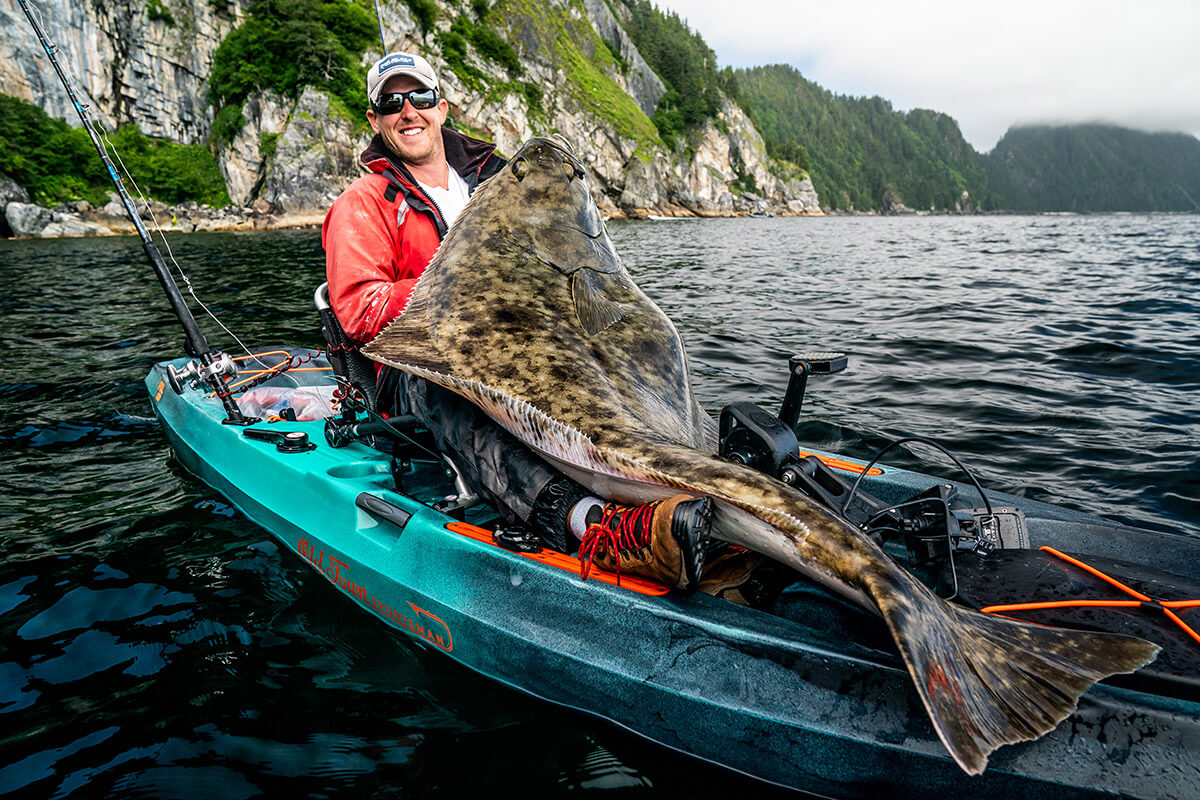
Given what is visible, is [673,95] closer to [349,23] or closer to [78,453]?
[349,23]

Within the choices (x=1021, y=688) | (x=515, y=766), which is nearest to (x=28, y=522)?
(x=515, y=766)

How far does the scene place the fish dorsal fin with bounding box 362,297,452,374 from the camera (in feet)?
9.04

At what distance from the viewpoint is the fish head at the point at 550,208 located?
3.22m

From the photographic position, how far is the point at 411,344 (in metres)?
2.86

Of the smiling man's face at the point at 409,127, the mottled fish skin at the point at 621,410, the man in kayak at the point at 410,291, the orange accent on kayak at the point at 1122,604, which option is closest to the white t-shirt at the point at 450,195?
the man in kayak at the point at 410,291

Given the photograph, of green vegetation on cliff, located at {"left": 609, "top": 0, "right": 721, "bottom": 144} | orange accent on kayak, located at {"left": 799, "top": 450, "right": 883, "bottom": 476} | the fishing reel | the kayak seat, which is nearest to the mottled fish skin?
orange accent on kayak, located at {"left": 799, "top": 450, "right": 883, "bottom": 476}

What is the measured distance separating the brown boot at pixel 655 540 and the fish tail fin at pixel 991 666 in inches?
25.2

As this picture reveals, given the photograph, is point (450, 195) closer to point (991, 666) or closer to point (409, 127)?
point (409, 127)

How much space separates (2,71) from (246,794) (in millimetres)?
64037

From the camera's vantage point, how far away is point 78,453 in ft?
18.4

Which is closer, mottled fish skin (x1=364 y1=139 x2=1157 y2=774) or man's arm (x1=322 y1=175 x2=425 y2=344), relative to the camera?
mottled fish skin (x1=364 y1=139 x2=1157 y2=774)

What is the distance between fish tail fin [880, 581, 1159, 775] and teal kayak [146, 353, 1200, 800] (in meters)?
0.16

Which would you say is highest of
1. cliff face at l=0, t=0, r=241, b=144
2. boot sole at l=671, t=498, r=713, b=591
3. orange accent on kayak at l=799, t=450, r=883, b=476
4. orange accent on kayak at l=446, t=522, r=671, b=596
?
cliff face at l=0, t=0, r=241, b=144

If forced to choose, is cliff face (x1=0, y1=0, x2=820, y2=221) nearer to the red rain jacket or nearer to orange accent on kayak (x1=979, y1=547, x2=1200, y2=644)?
the red rain jacket
